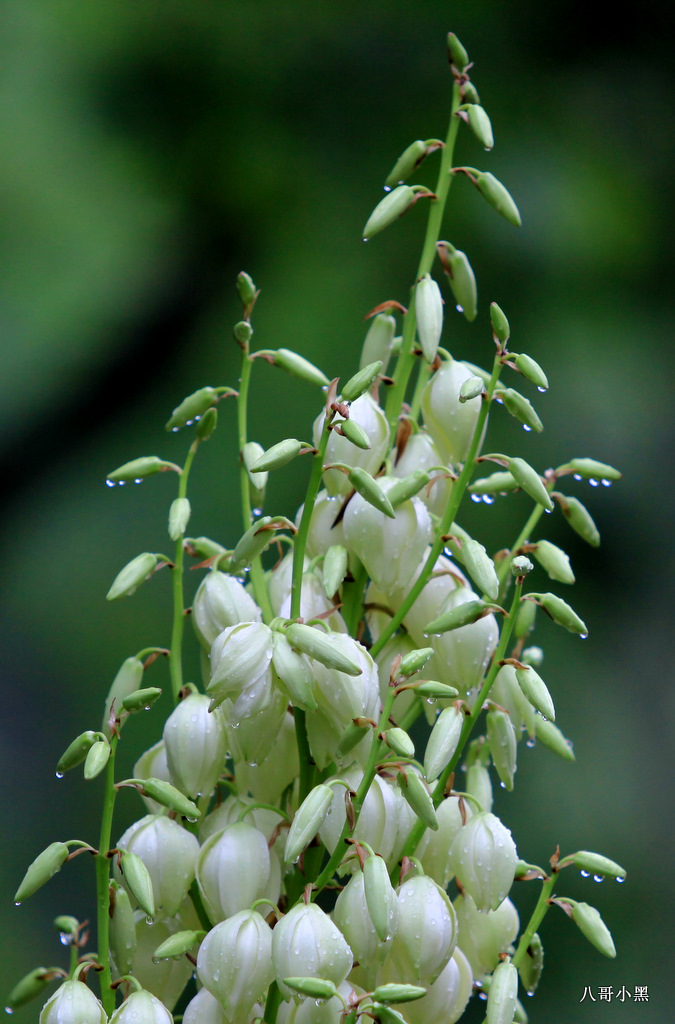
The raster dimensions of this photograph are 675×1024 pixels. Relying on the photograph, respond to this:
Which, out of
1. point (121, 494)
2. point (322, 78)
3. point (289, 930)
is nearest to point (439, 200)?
point (289, 930)

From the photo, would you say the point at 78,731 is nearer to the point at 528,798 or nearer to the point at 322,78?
the point at 528,798

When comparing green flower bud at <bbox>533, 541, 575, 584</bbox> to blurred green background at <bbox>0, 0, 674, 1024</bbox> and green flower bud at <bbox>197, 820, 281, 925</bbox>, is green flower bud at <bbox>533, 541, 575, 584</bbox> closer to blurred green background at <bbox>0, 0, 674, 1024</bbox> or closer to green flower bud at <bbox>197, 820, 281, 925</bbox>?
green flower bud at <bbox>197, 820, 281, 925</bbox>

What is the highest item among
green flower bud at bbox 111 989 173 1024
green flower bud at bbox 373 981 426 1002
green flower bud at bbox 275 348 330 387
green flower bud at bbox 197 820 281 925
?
green flower bud at bbox 275 348 330 387

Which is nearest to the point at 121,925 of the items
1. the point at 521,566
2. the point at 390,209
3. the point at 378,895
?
the point at 378,895

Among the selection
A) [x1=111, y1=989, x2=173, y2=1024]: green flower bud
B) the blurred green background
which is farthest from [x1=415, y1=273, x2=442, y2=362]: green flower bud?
the blurred green background

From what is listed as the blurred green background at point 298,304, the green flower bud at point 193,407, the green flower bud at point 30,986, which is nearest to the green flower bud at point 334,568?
the green flower bud at point 193,407

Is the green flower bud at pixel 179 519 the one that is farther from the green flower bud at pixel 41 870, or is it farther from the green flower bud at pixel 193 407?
the green flower bud at pixel 41 870

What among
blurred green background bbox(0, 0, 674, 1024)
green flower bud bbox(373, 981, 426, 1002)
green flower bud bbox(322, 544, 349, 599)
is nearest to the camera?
green flower bud bbox(373, 981, 426, 1002)
